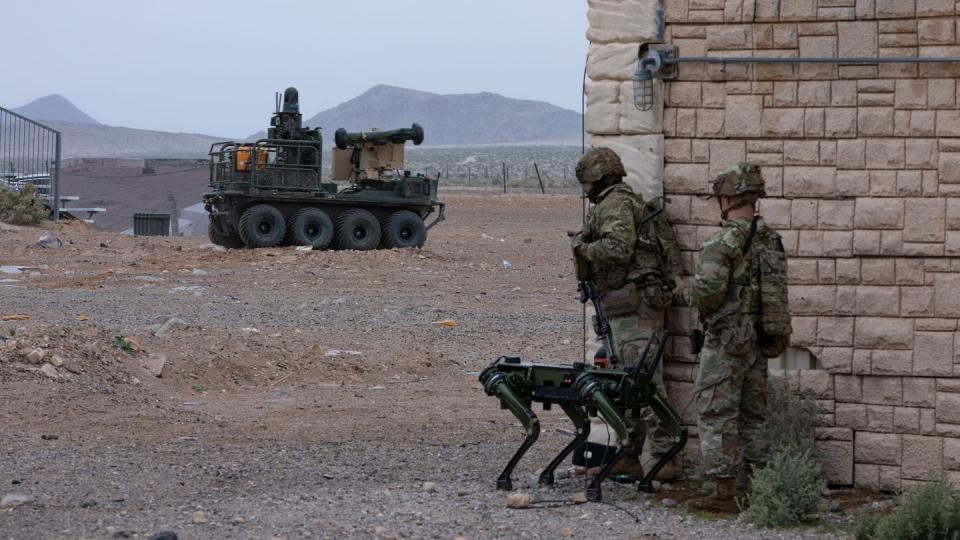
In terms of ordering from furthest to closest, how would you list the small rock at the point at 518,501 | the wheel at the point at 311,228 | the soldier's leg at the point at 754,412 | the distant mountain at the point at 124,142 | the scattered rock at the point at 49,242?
the distant mountain at the point at 124,142 → the wheel at the point at 311,228 → the scattered rock at the point at 49,242 → the small rock at the point at 518,501 → the soldier's leg at the point at 754,412

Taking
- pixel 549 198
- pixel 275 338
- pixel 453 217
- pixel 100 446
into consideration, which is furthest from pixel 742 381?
pixel 549 198

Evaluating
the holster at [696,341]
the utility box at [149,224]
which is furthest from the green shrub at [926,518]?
the utility box at [149,224]

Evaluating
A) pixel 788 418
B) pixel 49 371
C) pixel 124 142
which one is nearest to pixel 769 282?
pixel 788 418

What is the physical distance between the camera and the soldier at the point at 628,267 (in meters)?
7.13

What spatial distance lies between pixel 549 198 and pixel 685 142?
125 ft

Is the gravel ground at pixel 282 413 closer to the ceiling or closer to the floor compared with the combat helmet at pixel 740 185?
closer to the floor

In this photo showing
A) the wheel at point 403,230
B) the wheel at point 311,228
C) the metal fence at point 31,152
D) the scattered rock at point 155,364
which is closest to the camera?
the scattered rock at point 155,364

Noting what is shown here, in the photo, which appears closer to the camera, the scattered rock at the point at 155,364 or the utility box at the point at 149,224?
the scattered rock at the point at 155,364

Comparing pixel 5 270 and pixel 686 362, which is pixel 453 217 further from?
pixel 686 362

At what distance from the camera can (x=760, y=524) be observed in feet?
20.9

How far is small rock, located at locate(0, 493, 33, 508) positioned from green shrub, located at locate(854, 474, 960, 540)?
4021 millimetres

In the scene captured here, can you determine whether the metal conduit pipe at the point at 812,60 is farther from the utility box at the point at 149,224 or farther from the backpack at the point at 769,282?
the utility box at the point at 149,224

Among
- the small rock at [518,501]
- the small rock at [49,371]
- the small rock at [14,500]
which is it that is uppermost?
the small rock at [49,371]

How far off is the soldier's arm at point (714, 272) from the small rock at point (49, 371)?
5306mm
